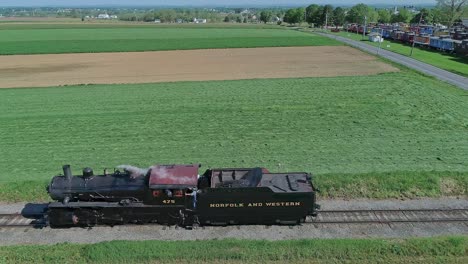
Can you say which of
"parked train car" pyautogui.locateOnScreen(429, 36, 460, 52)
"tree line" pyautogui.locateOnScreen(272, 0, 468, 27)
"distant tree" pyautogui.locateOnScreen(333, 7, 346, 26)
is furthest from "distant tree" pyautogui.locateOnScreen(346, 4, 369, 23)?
"parked train car" pyautogui.locateOnScreen(429, 36, 460, 52)

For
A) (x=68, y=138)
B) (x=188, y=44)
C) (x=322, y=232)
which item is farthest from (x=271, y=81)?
(x=188, y=44)

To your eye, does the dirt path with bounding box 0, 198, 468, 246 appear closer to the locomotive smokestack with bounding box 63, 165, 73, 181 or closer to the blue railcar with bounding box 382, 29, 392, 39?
the locomotive smokestack with bounding box 63, 165, 73, 181

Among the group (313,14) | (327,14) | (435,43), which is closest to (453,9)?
(327,14)

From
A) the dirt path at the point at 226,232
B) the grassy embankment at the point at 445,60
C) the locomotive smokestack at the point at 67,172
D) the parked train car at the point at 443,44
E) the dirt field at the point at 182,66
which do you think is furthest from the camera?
the parked train car at the point at 443,44

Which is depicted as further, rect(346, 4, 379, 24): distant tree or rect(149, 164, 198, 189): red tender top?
rect(346, 4, 379, 24): distant tree

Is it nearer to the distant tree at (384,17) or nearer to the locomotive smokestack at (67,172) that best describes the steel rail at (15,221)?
the locomotive smokestack at (67,172)

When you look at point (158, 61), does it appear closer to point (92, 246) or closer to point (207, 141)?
point (207, 141)

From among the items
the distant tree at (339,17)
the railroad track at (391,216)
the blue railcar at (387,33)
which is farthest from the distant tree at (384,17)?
the railroad track at (391,216)
